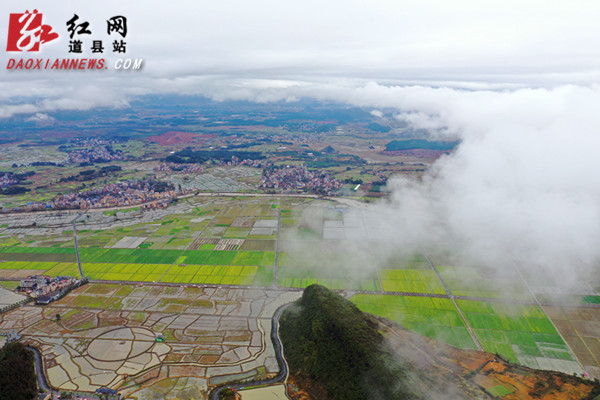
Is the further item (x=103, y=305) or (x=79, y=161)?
(x=79, y=161)

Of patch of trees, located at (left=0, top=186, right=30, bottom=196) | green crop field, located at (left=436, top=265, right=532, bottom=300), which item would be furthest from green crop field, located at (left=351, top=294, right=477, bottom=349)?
patch of trees, located at (left=0, top=186, right=30, bottom=196)

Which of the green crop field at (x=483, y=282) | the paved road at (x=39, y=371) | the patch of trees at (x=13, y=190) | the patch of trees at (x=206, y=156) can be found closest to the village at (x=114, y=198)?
the patch of trees at (x=13, y=190)

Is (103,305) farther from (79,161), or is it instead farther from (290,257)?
(79,161)

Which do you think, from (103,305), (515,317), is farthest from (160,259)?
(515,317)

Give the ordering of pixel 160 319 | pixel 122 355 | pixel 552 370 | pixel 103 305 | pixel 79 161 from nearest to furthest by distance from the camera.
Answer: pixel 552 370
pixel 122 355
pixel 160 319
pixel 103 305
pixel 79 161

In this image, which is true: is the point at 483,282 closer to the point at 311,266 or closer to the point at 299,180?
the point at 311,266

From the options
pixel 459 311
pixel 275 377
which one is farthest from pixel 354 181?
pixel 275 377

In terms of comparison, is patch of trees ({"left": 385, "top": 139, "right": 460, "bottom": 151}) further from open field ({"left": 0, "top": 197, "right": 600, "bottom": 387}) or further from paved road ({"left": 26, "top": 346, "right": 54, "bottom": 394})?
paved road ({"left": 26, "top": 346, "right": 54, "bottom": 394})
